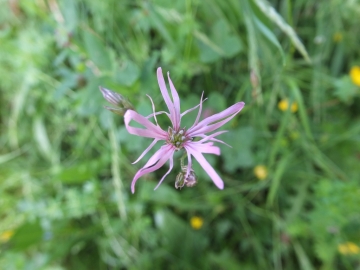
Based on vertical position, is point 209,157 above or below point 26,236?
above

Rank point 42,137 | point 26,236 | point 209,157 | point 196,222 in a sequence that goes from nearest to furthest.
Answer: point 209,157 → point 26,236 → point 196,222 → point 42,137

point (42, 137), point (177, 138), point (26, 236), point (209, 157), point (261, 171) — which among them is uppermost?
point (177, 138)

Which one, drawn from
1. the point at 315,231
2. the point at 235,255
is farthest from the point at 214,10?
the point at 235,255

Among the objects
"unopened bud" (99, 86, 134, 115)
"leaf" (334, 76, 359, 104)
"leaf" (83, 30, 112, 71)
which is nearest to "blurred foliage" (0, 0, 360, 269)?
"leaf" (334, 76, 359, 104)

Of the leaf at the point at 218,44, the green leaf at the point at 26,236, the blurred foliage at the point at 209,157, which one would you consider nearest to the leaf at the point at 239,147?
the blurred foliage at the point at 209,157

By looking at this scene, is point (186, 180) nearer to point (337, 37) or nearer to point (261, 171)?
point (261, 171)

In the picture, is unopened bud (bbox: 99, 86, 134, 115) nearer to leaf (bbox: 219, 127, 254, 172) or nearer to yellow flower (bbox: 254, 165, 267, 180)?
leaf (bbox: 219, 127, 254, 172)

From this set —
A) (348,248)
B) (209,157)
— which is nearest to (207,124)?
(209,157)
